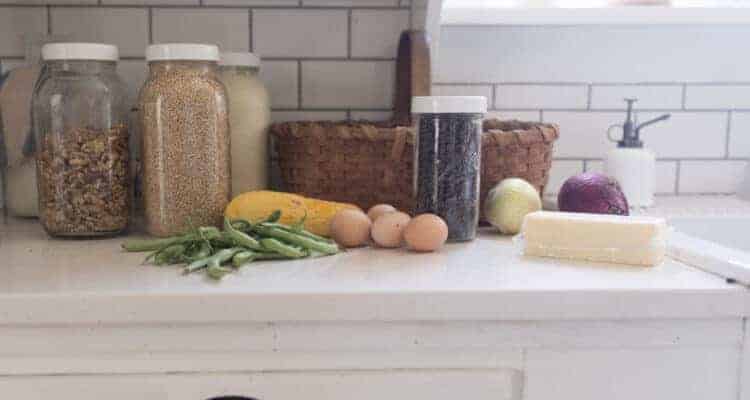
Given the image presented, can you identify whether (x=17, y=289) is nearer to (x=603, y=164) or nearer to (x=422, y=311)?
(x=422, y=311)

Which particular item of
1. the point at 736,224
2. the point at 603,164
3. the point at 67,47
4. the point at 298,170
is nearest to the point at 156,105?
the point at 67,47

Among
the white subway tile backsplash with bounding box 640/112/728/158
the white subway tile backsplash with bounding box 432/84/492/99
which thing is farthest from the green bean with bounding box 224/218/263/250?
the white subway tile backsplash with bounding box 640/112/728/158

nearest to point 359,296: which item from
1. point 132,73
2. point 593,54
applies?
point 132,73

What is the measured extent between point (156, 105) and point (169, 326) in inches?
13.7

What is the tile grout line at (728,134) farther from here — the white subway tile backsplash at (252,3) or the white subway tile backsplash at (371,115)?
the white subway tile backsplash at (252,3)

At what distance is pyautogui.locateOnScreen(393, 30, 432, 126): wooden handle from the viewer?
→ 113 cm

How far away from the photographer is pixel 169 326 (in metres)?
0.70

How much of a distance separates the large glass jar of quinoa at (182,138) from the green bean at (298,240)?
12 centimetres

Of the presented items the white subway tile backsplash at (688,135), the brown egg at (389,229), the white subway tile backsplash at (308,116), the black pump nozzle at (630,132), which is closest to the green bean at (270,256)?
the brown egg at (389,229)

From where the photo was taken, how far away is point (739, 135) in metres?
1.39

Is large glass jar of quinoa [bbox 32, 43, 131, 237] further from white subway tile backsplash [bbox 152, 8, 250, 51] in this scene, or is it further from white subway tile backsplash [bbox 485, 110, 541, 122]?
white subway tile backsplash [bbox 485, 110, 541, 122]

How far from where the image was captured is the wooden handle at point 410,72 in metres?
1.13

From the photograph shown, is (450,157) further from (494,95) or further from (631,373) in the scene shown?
(494,95)

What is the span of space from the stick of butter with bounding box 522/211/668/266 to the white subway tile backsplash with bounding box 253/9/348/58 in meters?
0.59
